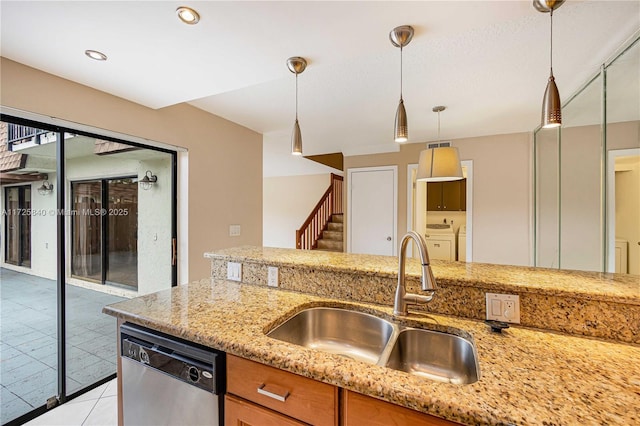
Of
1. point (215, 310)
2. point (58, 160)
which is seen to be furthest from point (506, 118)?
point (58, 160)

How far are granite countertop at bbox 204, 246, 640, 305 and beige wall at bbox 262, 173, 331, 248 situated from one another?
565cm

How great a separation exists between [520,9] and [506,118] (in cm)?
230

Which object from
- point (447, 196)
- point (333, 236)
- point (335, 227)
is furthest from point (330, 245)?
point (447, 196)

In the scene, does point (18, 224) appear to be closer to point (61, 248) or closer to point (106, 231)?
point (61, 248)

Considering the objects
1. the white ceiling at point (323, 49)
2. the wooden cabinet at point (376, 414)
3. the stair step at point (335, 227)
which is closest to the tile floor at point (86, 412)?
the wooden cabinet at point (376, 414)

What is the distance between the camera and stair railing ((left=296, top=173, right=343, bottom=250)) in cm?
593

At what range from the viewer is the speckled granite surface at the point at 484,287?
1014mm

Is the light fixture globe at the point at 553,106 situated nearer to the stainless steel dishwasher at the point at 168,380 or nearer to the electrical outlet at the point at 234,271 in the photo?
the stainless steel dishwasher at the point at 168,380

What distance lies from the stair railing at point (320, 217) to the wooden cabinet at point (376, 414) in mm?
4853

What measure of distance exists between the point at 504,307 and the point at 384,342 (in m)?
0.52

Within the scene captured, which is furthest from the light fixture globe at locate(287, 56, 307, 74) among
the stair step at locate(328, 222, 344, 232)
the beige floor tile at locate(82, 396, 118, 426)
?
the stair step at locate(328, 222, 344, 232)

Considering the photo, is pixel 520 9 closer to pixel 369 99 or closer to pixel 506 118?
pixel 369 99

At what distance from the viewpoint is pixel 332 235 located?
6.22m

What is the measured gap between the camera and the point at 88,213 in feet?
7.97
